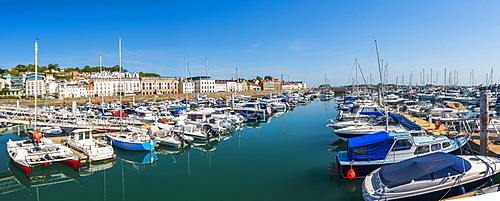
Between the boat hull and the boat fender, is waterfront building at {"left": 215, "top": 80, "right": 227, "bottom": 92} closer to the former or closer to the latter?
the boat hull

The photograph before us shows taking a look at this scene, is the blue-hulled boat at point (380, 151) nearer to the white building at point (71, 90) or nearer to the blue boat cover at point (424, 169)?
the blue boat cover at point (424, 169)

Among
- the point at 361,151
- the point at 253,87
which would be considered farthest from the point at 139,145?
the point at 253,87

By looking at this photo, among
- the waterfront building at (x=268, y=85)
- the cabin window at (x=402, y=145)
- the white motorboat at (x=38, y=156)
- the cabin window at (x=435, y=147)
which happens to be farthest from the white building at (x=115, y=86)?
the cabin window at (x=435, y=147)

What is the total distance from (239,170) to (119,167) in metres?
7.46

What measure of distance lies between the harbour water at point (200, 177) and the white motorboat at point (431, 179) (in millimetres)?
2426

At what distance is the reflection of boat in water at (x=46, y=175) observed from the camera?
1502cm

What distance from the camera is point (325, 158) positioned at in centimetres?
1806

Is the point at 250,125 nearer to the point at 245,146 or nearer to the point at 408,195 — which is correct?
the point at 245,146

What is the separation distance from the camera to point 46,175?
1602cm

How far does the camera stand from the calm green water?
12859mm

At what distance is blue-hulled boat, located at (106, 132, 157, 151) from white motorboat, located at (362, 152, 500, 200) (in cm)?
1524

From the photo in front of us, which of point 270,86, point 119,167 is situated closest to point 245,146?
point 119,167

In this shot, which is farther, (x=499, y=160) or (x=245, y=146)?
(x=245, y=146)

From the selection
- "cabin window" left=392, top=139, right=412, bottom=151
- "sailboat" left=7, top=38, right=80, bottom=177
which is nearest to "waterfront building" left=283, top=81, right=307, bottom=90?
"sailboat" left=7, top=38, right=80, bottom=177
